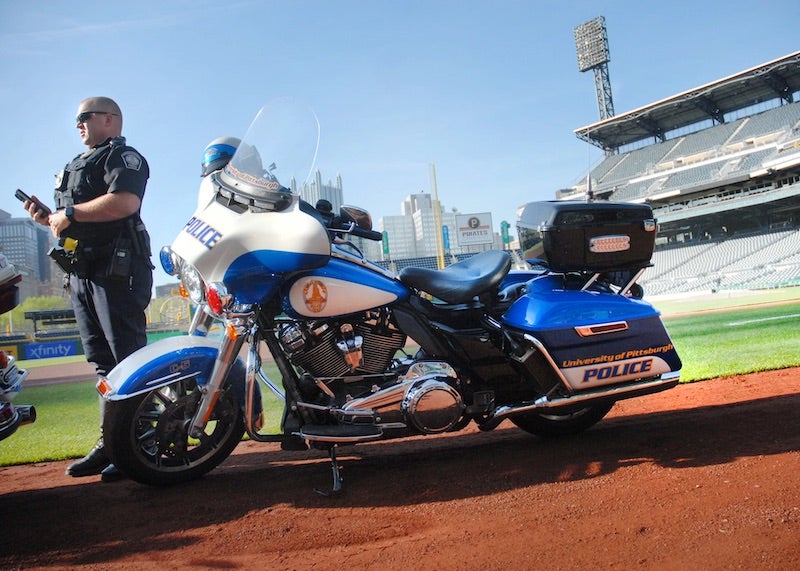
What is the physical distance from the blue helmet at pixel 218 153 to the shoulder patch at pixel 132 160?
673 millimetres

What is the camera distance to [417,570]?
181cm

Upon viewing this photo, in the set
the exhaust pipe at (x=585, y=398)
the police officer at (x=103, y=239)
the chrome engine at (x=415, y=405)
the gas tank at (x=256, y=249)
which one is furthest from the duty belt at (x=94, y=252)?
the exhaust pipe at (x=585, y=398)

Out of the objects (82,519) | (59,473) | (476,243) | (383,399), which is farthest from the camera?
(476,243)

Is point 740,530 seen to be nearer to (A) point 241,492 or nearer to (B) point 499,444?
(B) point 499,444

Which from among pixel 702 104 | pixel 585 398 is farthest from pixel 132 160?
pixel 702 104

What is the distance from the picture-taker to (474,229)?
46688 millimetres

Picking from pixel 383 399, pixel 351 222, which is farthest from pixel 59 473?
pixel 351 222

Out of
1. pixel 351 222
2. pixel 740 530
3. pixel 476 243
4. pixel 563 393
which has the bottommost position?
pixel 740 530

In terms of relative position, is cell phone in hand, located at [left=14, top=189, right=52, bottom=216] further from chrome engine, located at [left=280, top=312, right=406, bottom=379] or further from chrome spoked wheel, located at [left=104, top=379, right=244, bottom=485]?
chrome engine, located at [left=280, top=312, right=406, bottom=379]

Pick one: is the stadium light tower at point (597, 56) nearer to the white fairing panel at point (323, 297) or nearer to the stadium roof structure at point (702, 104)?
the stadium roof structure at point (702, 104)

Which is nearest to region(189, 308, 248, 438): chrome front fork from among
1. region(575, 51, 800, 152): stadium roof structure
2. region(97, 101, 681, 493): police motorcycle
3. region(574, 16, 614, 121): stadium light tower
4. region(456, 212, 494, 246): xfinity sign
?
region(97, 101, 681, 493): police motorcycle

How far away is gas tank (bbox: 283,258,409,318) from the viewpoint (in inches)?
103

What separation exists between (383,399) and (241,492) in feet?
2.82

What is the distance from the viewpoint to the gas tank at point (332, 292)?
2623mm
